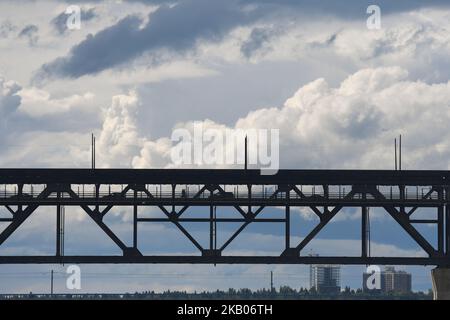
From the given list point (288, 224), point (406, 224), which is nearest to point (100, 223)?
point (288, 224)

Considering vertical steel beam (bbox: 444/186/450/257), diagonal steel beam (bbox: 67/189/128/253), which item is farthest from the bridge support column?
diagonal steel beam (bbox: 67/189/128/253)

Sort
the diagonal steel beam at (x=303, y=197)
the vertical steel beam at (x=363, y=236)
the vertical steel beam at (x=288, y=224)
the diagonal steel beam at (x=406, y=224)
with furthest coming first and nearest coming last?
the diagonal steel beam at (x=303, y=197)
the diagonal steel beam at (x=406, y=224)
the vertical steel beam at (x=363, y=236)
the vertical steel beam at (x=288, y=224)

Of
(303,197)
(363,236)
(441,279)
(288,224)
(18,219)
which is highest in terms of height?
(303,197)

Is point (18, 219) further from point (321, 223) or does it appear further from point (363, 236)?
point (363, 236)

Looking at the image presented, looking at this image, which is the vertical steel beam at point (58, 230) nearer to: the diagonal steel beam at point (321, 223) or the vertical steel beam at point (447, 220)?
the diagonal steel beam at point (321, 223)

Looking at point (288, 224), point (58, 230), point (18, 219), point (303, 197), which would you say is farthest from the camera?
point (303, 197)

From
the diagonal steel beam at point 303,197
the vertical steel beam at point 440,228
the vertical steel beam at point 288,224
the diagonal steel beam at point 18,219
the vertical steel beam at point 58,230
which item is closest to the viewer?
the vertical steel beam at point 288,224

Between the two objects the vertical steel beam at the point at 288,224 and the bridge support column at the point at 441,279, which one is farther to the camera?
the bridge support column at the point at 441,279

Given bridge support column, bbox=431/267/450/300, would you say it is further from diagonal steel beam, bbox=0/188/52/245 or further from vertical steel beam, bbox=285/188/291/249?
diagonal steel beam, bbox=0/188/52/245

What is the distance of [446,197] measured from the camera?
3504 inches

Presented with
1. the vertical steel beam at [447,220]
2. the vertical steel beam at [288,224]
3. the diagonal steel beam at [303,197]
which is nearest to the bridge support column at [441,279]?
the vertical steel beam at [447,220]
